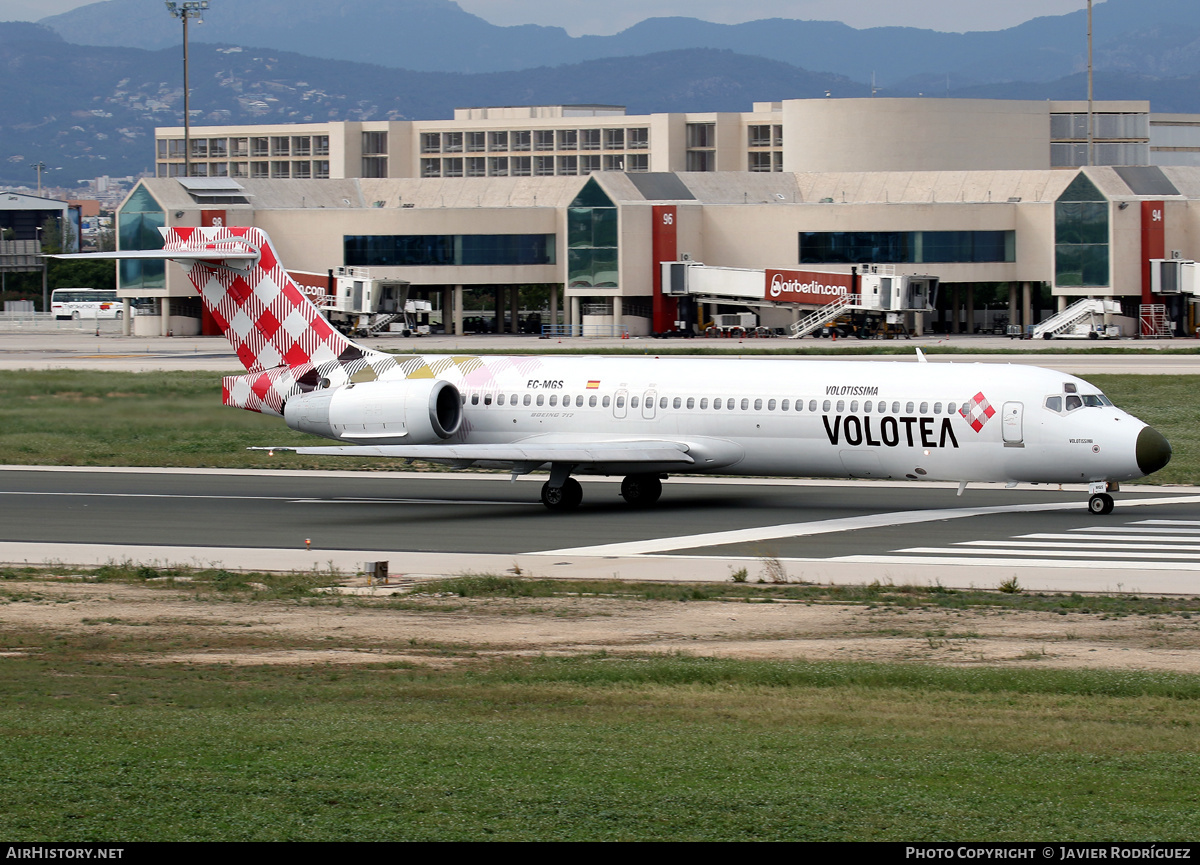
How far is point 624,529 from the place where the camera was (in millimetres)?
33062

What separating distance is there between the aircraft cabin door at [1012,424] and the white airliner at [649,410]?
3cm

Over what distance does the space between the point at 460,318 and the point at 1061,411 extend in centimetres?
8890

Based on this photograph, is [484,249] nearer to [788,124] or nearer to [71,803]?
[788,124]

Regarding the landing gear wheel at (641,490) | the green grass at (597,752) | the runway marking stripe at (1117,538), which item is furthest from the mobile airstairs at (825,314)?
the green grass at (597,752)

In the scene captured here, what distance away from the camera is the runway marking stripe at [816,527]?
100ft

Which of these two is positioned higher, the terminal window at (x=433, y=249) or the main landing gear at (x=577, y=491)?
the terminal window at (x=433, y=249)

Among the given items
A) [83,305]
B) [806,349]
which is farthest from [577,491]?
[83,305]

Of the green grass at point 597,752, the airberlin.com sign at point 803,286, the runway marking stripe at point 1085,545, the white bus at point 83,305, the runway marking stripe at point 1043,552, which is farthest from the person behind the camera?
the white bus at point 83,305

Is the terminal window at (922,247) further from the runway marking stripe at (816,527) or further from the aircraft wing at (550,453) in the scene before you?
the aircraft wing at (550,453)

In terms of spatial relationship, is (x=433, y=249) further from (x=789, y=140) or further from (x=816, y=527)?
(x=816, y=527)

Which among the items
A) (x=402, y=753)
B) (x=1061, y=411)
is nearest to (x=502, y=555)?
(x=1061, y=411)

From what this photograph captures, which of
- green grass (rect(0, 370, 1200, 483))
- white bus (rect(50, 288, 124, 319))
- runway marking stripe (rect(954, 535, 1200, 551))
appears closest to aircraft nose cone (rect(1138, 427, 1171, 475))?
runway marking stripe (rect(954, 535, 1200, 551))

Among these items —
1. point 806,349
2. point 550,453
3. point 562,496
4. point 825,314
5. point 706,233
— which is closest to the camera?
point 550,453

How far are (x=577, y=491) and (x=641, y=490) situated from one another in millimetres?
1551
